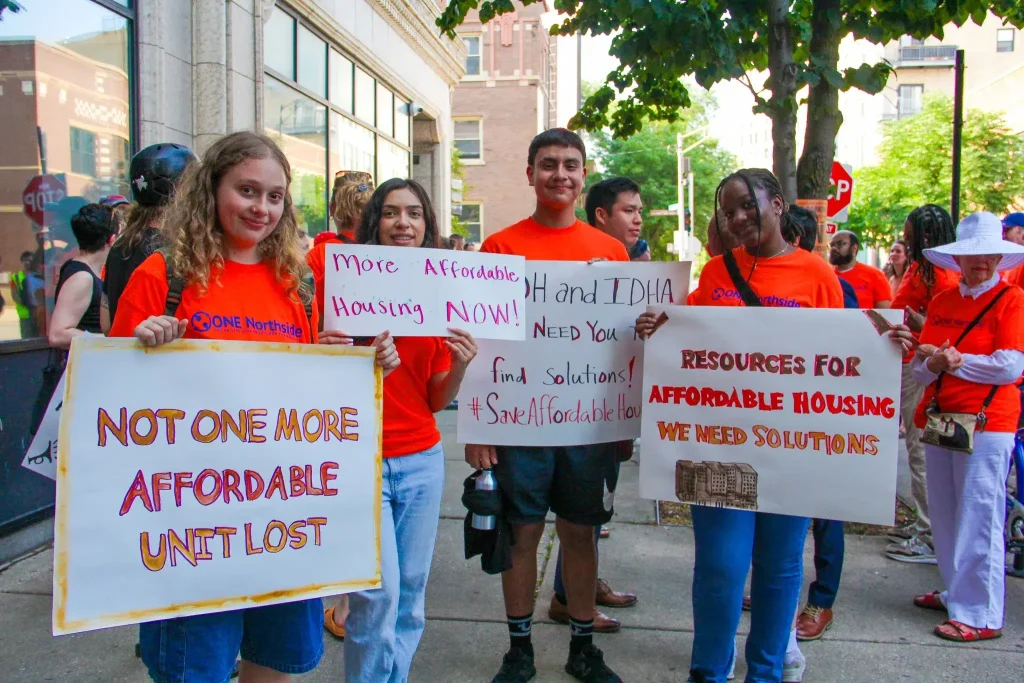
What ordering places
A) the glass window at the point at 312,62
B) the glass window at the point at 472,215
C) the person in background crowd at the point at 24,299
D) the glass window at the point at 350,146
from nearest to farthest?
1. the person in background crowd at the point at 24,299
2. the glass window at the point at 312,62
3. the glass window at the point at 350,146
4. the glass window at the point at 472,215

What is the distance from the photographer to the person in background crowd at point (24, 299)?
16.6 ft

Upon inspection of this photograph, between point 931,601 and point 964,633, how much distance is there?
38 centimetres

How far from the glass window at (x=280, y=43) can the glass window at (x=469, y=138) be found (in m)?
26.4

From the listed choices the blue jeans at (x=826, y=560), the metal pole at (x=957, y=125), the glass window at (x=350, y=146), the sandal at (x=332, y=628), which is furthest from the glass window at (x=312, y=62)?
the blue jeans at (x=826, y=560)

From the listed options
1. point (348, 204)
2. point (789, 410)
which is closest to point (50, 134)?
point (348, 204)

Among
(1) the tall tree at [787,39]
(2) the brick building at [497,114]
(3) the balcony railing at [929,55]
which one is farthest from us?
(3) the balcony railing at [929,55]

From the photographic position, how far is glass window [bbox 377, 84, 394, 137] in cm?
1297

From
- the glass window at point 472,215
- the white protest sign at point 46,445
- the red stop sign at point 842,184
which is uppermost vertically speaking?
the glass window at point 472,215

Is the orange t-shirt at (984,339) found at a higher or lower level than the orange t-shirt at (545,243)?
lower

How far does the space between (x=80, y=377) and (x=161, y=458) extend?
10.8 inches

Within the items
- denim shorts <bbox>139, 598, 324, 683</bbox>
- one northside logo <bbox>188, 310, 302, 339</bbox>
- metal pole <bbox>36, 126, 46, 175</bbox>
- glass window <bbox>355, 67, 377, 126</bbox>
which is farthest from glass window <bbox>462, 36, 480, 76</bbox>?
denim shorts <bbox>139, 598, 324, 683</bbox>

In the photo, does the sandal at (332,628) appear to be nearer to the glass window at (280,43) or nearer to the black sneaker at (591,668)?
the black sneaker at (591,668)

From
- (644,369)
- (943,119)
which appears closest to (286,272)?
(644,369)

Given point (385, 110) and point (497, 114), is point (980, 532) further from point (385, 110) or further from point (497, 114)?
point (497, 114)
